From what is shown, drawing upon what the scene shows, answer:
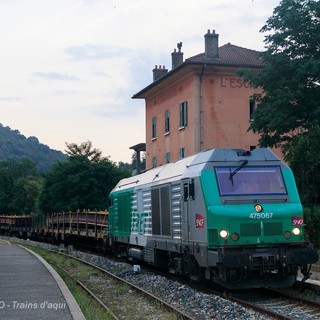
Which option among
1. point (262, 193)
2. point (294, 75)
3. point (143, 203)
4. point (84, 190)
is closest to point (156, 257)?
point (143, 203)

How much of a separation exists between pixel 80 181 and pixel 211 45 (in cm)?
1719

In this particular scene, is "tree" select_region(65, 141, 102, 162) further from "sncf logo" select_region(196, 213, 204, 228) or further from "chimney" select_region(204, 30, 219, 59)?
"sncf logo" select_region(196, 213, 204, 228)

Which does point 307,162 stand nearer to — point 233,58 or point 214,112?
point 214,112

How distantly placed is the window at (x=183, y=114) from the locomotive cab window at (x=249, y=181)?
88.0 feet

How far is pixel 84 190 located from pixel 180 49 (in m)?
13.4

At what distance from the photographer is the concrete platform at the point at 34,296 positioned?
10625 millimetres

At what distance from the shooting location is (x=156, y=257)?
709 inches

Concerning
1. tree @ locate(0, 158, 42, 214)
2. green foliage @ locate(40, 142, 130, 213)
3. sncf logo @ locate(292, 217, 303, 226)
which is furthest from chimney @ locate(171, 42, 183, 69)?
tree @ locate(0, 158, 42, 214)

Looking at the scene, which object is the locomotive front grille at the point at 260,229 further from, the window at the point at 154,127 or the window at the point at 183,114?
the window at the point at 154,127

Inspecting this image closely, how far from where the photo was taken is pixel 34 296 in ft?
42.4

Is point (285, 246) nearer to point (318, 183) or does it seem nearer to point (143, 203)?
point (143, 203)

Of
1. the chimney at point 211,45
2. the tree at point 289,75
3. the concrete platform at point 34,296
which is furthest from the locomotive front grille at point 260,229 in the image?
the chimney at point 211,45

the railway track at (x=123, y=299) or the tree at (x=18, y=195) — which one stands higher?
the tree at (x=18, y=195)

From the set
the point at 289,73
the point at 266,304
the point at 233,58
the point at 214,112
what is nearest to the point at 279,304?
the point at 266,304
